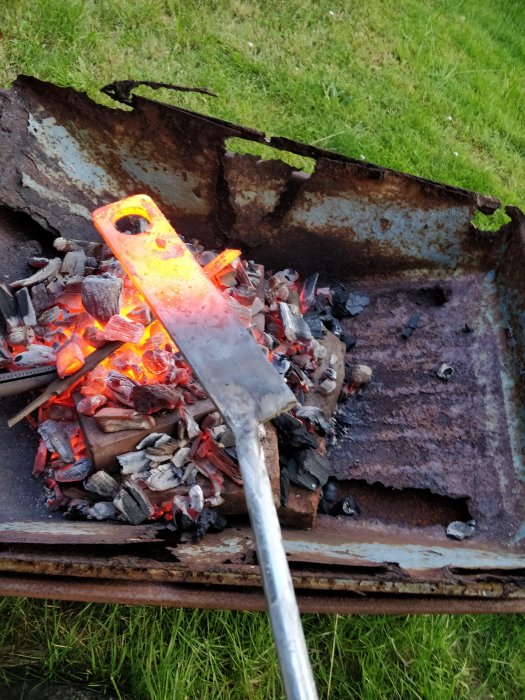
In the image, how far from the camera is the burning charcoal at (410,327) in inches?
97.7

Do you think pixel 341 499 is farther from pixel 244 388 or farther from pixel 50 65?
pixel 50 65

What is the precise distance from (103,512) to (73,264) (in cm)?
89

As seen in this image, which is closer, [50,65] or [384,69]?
[50,65]

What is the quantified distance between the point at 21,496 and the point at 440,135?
350 cm

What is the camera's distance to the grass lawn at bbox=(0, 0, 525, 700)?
197cm

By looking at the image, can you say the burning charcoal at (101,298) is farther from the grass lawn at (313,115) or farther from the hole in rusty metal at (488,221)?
the hole in rusty metal at (488,221)

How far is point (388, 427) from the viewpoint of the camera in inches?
89.7

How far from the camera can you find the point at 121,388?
1.84m

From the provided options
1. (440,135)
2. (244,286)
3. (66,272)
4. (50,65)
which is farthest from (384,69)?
(66,272)

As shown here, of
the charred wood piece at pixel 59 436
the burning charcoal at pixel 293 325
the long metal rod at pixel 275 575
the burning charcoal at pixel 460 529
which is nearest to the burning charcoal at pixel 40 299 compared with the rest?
the charred wood piece at pixel 59 436

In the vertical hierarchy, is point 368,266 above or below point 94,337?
above

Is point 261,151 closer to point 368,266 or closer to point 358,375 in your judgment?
point 368,266

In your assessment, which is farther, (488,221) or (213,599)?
(488,221)

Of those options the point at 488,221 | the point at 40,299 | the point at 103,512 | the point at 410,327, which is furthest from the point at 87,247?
the point at 488,221
